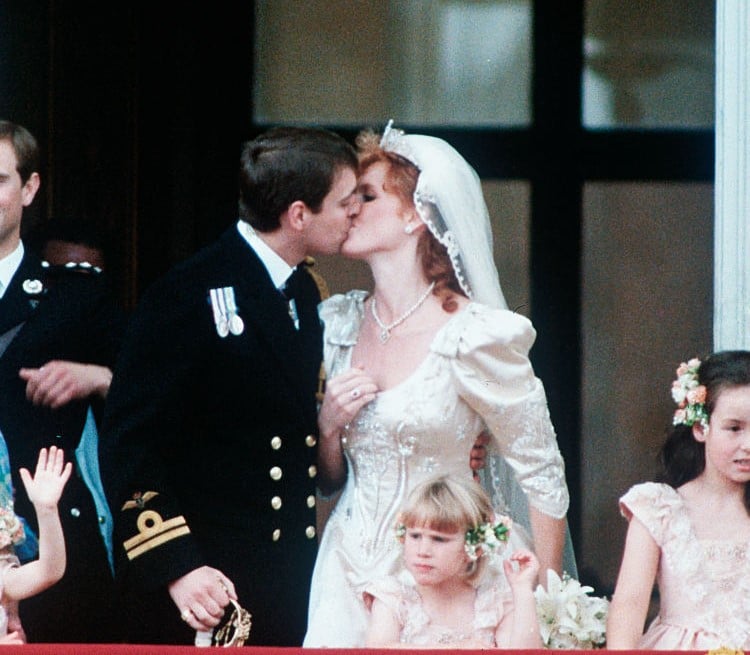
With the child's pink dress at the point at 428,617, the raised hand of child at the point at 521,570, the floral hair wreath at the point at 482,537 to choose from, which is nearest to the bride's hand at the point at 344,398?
the floral hair wreath at the point at 482,537

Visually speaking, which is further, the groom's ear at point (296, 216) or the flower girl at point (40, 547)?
the groom's ear at point (296, 216)

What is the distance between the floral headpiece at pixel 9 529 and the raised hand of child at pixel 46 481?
0.24 ft

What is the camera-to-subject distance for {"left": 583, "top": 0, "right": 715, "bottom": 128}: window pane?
5.60 m

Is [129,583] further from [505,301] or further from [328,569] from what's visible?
[505,301]

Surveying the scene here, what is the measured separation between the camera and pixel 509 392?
4887 millimetres

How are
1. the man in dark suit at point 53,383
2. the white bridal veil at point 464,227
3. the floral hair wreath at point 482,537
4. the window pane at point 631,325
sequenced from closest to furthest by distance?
1. the floral hair wreath at point 482,537
2. the white bridal veil at point 464,227
3. the man in dark suit at point 53,383
4. the window pane at point 631,325

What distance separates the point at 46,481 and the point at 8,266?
0.68 metres

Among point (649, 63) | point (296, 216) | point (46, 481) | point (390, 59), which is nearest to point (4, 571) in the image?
point (46, 481)

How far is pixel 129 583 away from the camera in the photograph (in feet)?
16.0

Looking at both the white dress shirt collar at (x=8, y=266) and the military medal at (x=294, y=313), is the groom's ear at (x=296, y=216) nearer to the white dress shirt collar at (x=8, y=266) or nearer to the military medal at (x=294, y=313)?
the military medal at (x=294, y=313)

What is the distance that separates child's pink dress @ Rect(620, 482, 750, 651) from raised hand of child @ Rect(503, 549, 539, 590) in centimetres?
36

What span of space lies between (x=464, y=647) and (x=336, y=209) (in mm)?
1284

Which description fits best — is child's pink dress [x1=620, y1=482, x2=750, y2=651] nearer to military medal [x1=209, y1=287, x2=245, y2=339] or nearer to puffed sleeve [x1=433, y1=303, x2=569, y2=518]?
puffed sleeve [x1=433, y1=303, x2=569, y2=518]

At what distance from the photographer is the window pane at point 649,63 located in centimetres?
560
